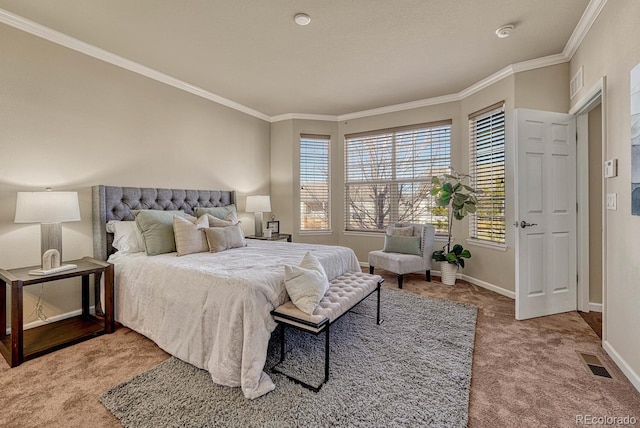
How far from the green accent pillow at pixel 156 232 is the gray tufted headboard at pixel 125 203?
0.88ft

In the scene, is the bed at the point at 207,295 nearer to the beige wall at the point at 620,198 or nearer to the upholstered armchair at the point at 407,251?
the upholstered armchair at the point at 407,251

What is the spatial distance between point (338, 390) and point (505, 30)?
11.1 feet

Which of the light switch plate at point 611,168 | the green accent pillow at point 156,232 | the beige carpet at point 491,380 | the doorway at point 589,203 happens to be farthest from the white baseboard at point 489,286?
the green accent pillow at point 156,232

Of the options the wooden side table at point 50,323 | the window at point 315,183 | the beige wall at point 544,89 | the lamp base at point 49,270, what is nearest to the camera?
the wooden side table at point 50,323

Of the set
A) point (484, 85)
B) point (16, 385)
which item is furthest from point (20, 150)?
point (484, 85)

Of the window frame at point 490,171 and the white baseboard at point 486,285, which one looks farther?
the window frame at point 490,171

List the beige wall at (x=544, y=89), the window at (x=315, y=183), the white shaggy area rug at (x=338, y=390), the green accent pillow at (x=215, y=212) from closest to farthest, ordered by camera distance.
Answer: the white shaggy area rug at (x=338, y=390) < the beige wall at (x=544, y=89) < the green accent pillow at (x=215, y=212) < the window at (x=315, y=183)

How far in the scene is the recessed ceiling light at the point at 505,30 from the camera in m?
2.57

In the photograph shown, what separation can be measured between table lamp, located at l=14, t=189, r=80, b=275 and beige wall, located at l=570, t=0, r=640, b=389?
4189 millimetres

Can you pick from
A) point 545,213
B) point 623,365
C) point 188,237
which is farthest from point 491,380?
point 188,237

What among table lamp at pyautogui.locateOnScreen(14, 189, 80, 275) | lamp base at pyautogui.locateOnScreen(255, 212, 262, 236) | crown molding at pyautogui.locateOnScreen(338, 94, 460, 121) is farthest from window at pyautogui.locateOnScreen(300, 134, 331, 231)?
table lamp at pyautogui.locateOnScreen(14, 189, 80, 275)

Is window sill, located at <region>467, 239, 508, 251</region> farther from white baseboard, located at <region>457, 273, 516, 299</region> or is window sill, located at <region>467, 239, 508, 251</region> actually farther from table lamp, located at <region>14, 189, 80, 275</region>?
table lamp, located at <region>14, 189, 80, 275</region>

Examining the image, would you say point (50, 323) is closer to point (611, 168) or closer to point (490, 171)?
point (611, 168)

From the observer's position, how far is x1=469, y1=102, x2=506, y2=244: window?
3.61 meters
